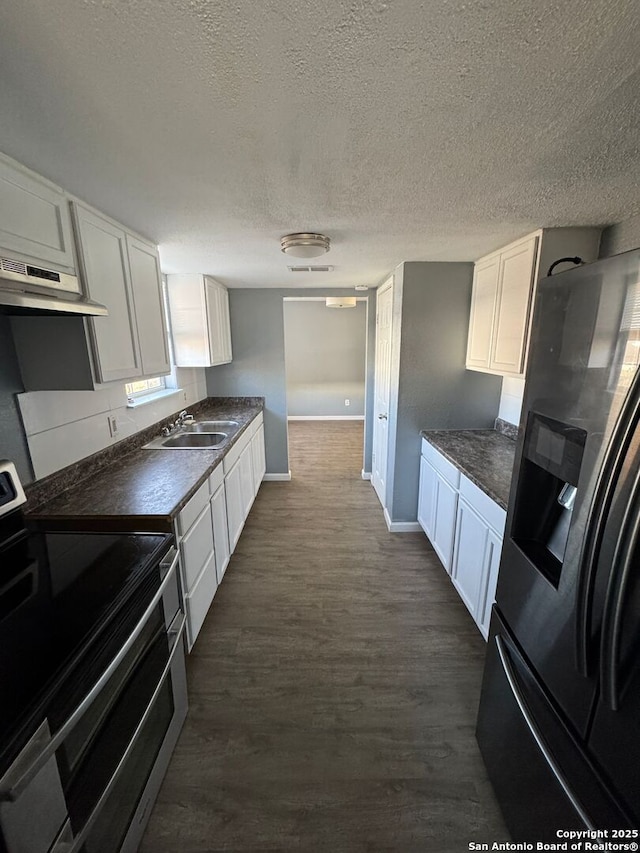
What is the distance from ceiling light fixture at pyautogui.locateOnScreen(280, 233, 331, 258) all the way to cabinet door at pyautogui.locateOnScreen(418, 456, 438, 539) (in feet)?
5.82

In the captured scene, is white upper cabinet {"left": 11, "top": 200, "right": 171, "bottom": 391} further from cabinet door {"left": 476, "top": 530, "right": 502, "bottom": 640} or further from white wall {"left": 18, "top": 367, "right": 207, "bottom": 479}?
cabinet door {"left": 476, "top": 530, "right": 502, "bottom": 640}

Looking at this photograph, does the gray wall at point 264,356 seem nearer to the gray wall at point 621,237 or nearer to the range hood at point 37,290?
the gray wall at point 621,237

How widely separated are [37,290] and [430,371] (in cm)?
247

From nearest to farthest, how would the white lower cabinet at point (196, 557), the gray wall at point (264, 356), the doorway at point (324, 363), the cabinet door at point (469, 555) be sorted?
the white lower cabinet at point (196, 557), the cabinet door at point (469, 555), the gray wall at point (264, 356), the doorway at point (324, 363)

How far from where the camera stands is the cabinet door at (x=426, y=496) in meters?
2.67

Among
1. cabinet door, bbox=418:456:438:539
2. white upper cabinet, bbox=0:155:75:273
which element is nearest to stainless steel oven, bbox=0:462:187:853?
white upper cabinet, bbox=0:155:75:273

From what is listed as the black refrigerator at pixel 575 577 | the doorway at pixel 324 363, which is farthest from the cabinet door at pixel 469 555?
the doorway at pixel 324 363

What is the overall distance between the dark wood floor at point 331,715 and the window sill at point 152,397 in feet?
4.66

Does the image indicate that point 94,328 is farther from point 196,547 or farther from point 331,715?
point 331,715

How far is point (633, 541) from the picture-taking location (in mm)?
721

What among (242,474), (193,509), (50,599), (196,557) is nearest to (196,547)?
(196,557)

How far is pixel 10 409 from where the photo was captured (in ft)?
4.72

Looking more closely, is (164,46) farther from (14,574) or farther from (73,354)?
(14,574)

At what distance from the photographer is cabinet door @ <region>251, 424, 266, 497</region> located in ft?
11.4
